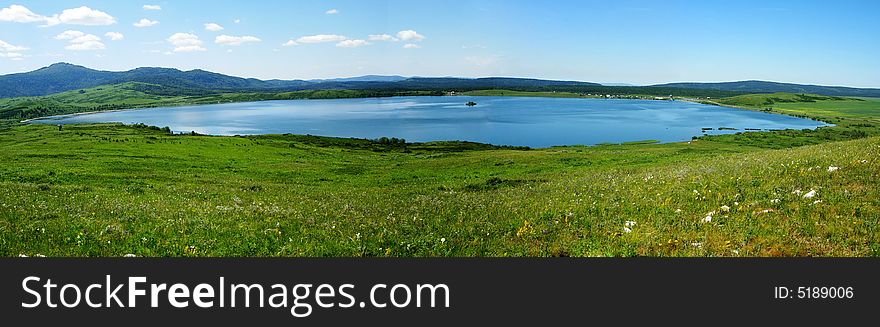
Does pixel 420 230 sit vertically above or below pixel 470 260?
below

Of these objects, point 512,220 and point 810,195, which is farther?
point 512,220

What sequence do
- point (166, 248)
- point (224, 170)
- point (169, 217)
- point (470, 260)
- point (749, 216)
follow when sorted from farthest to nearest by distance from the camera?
1. point (224, 170)
2. point (169, 217)
3. point (749, 216)
4. point (166, 248)
5. point (470, 260)

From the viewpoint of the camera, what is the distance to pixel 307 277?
26.0ft

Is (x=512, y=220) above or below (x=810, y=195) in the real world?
below

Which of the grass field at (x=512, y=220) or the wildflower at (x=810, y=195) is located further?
the wildflower at (x=810, y=195)

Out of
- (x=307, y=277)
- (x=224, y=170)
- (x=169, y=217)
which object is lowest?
(x=224, y=170)

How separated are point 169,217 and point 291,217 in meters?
3.87

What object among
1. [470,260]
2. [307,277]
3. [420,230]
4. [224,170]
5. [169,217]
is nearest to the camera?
[307,277]

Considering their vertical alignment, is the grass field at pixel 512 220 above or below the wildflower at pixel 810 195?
below

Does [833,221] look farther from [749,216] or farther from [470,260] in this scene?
[470,260]

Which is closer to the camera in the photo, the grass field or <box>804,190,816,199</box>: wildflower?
the grass field

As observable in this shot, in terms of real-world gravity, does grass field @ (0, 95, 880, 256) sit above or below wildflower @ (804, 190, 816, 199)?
below

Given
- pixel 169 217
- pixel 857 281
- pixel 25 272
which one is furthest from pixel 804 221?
pixel 169 217

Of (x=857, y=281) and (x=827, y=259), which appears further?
(x=827, y=259)
